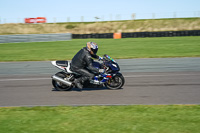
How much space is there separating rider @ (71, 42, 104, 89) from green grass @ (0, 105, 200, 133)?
7.15ft

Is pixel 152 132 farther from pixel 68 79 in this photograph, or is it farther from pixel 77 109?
pixel 68 79

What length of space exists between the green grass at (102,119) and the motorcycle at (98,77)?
7.28 ft

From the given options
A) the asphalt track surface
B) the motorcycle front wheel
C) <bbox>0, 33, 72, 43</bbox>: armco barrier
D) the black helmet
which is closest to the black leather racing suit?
the black helmet

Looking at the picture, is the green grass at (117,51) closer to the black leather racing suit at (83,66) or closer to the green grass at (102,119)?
the black leather racing suit at (83,66)

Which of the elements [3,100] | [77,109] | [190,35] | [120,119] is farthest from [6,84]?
[190,35]

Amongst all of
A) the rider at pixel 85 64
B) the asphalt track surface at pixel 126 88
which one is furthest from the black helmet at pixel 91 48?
the asphalt track surface at pixel 126 88

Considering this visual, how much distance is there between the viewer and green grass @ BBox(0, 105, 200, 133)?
504 centimetres

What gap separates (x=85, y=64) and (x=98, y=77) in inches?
23.6

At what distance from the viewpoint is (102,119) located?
560 cm

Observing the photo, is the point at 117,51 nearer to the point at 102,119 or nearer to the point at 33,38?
the point at 33,38

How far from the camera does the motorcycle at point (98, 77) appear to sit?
8.76m

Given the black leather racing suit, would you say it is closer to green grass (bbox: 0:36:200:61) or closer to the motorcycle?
the motorcycle

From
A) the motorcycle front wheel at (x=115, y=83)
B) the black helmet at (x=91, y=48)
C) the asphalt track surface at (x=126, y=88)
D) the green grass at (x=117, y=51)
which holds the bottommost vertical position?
the asphalt track surface at (x=126, y=88)

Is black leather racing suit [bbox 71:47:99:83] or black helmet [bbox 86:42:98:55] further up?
black helmet [bbox 86:42:98:55]
